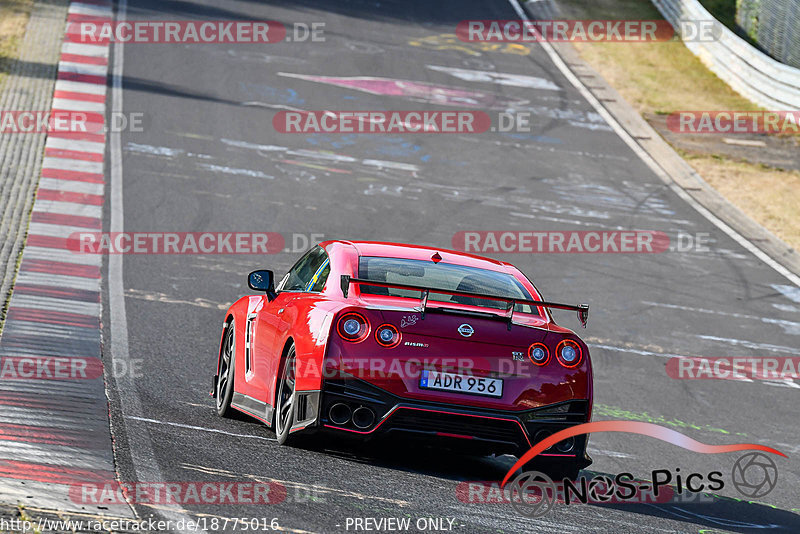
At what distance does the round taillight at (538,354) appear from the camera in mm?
6613

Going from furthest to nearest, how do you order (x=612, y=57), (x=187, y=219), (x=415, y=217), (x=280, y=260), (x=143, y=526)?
(x=612, y=57), (x=415, y=217), (x=187, y=219), (x=280, y=260), (x=143, y=526)

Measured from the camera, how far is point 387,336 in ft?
21.3

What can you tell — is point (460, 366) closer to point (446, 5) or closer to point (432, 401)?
point (432, 401)

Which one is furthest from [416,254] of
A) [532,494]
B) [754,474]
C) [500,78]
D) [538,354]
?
[500,78]

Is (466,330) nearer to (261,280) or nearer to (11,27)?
(261,280)

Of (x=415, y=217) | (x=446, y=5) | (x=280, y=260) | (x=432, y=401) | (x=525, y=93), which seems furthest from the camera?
(x=446, y=5)

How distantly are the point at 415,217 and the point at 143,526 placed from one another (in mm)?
12537

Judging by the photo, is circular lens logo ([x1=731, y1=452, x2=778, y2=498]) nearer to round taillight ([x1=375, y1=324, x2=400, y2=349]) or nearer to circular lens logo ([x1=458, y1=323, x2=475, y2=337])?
circular lens logo ([x1=458, y1=323, x2=475, y2=337])

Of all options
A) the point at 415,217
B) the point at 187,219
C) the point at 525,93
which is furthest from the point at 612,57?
the point at 187,219

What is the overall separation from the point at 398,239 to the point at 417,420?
9846 millimetres

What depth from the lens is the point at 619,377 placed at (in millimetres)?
11680

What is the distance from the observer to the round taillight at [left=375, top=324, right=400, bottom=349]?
21.2 feet

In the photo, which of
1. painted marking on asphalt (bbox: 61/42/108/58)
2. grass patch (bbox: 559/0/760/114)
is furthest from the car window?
grass patch (bbox: 559/0/760/114)

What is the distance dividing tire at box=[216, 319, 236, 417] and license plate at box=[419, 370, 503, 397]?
2.18m
